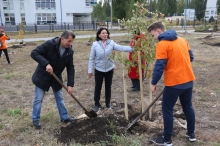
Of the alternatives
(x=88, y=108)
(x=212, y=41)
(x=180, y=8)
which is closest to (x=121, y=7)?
(x=212, y=41)

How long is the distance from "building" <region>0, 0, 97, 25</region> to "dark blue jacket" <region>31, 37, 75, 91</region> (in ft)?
139

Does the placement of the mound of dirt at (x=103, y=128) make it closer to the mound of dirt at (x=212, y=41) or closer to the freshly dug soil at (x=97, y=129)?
the freshly dug soil at (x=97, y=129)

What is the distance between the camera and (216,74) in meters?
7.90

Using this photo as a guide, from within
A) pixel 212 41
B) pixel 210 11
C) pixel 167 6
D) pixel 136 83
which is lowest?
pixel 136 83

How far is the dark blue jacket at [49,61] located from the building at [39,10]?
42.4 m

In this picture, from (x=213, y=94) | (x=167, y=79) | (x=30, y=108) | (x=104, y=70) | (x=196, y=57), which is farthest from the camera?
(x=196, y=57)

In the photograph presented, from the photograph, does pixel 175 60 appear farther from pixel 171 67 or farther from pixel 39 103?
pixel 39 103

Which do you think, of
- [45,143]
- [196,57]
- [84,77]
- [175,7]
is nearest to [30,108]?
[45,143]

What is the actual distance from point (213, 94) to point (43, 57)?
13.9 ft

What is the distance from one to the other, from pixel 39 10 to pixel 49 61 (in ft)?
144

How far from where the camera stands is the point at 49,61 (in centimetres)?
392

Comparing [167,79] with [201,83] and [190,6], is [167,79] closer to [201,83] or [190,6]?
[201,83]

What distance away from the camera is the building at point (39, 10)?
143 ft

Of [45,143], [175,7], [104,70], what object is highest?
[175,7]
